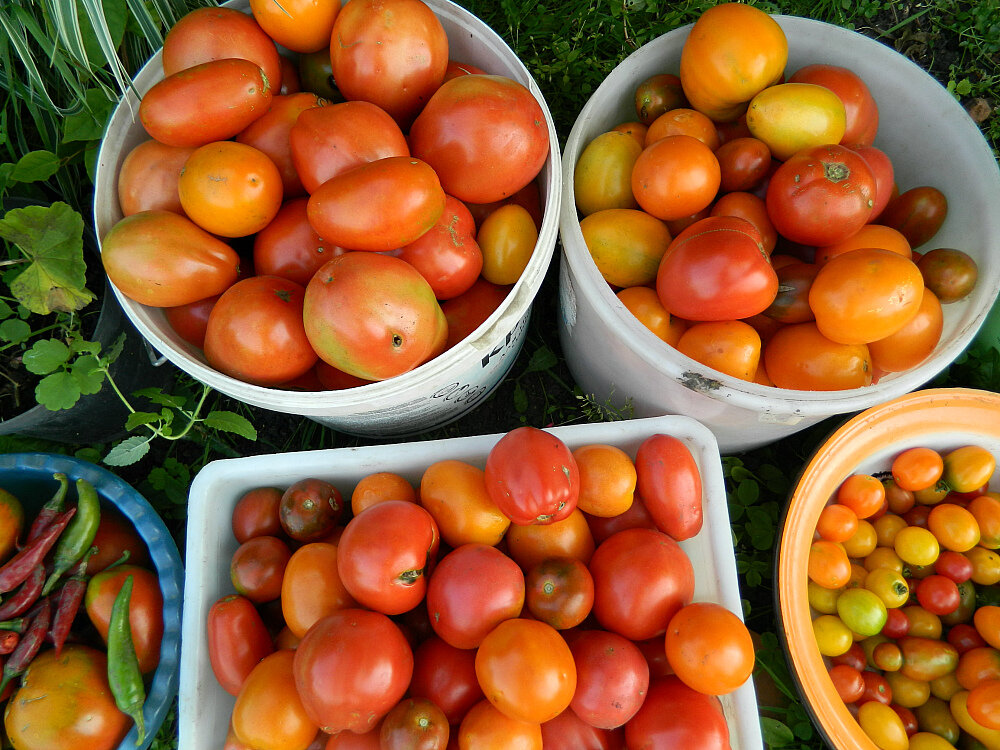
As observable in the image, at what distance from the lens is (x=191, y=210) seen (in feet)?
3.70

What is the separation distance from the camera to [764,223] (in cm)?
137

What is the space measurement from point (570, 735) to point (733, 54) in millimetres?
1284

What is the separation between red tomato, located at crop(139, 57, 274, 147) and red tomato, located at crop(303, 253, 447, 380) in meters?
0.33

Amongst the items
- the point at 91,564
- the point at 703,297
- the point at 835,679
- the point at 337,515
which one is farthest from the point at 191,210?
the point at 835,679

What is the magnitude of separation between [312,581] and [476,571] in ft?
0.90

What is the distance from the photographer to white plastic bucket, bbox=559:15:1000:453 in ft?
4.04

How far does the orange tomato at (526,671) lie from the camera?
3.02 feet

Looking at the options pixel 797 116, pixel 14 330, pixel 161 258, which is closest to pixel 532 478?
pixel 161 258

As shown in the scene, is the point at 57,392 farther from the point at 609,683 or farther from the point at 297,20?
the point at 609,683

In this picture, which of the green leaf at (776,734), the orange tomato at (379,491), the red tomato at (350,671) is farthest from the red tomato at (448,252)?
the green leaf at (776,734)

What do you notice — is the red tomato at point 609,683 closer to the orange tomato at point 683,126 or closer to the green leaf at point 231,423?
the green leaf at point 231,423

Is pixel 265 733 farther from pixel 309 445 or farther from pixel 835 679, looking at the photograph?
pixel 835 679

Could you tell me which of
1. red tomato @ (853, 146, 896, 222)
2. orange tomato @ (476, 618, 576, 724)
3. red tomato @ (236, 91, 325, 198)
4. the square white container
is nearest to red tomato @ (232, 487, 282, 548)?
the square white container

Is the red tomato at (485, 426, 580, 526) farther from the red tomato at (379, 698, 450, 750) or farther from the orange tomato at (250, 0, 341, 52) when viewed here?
the orange tomato at (250, 0, 341, 52)
